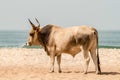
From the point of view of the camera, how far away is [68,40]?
741 inches

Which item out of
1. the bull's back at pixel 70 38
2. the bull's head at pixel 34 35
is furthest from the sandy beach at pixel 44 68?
the bull's head at pixel 34 35

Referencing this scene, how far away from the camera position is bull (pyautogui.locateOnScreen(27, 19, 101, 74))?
18.4 metres

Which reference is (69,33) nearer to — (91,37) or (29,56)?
(91,37)

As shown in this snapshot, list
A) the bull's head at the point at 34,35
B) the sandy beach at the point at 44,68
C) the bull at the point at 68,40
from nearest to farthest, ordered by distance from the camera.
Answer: the sandy beach at the point at 44,68
the bull at the point at 68,40
the bull's head at the point at 34,35

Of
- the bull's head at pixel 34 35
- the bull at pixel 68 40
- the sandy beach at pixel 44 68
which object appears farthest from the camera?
the bull's head at pixel 34 35

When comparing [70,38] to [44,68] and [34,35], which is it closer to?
[34,35]

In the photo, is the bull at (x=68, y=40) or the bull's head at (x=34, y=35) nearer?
the bull at (x=68, y=40)

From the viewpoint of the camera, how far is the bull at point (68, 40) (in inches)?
726

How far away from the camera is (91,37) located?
18.5 m

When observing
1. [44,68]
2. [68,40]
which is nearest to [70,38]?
[68,40]

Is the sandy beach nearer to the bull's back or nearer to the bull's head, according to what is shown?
the bull's back

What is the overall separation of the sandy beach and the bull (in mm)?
870

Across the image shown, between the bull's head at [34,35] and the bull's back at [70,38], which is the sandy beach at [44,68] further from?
the bull's head at [34,35]

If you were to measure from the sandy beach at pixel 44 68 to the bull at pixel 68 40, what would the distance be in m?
0.87
